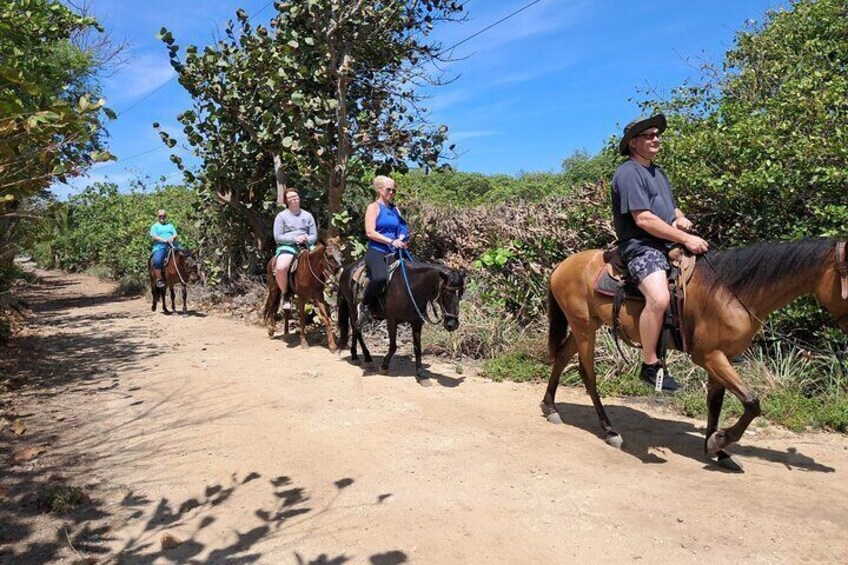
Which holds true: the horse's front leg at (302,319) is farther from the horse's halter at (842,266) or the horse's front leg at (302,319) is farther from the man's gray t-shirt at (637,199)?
the horse's halter at (842,266)

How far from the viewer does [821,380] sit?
566cm

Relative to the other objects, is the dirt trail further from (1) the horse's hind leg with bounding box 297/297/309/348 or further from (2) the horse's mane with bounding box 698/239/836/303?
(1) the horse's hind leg with bounding box 297/297/309/348

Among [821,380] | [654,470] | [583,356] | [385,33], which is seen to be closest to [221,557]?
[654,470]

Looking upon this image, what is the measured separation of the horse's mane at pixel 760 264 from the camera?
391 cm

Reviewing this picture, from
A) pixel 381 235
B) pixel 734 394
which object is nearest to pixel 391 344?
pixel 381 235

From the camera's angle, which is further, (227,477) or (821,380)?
(821,380)

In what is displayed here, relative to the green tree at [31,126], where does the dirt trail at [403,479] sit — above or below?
below

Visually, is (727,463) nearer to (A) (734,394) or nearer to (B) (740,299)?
(A) (734,394)

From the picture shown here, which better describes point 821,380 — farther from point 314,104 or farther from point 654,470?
point 314,104

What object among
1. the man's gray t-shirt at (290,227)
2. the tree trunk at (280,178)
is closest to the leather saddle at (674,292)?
the man's gray t-shirt at (290,227)

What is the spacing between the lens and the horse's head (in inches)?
253

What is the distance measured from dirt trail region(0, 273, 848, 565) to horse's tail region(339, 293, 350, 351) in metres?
1.58

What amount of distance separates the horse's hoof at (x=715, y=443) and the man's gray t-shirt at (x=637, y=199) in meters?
1.50

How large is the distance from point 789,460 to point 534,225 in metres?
4.94
